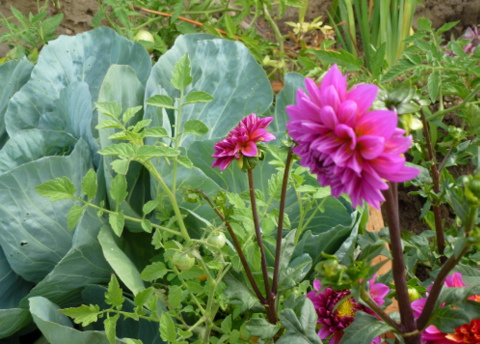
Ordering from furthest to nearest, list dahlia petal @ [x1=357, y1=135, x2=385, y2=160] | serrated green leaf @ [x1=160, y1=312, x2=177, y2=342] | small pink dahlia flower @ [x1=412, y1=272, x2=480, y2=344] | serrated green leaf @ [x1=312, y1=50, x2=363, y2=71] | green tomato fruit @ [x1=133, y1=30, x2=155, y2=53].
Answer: green tomato fruit @ [x1=133, y1=30, x2=155, y2=53] < serrated green leaf @ [x1=312, y1=50, x2=363, y2=71] < serrated green leaf @ [x1=160, y1=312, x2=177, y2=342] < small pink dahlia flower @ [x1=412, y1=272, x2=480, y2=344] < dahlia petal @ [x1=357, y1=135, x2=385, y2=160]

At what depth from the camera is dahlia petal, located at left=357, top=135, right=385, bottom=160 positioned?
1.10 ft

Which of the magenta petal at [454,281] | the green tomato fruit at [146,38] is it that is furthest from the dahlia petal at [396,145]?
the green tomato fruit at [146,38]

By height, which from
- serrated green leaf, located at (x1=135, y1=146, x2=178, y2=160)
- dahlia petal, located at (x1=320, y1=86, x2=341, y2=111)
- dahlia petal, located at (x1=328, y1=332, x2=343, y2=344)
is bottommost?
dahlia petal, located at (x1=328, y1=332, x2=343, y2=344)

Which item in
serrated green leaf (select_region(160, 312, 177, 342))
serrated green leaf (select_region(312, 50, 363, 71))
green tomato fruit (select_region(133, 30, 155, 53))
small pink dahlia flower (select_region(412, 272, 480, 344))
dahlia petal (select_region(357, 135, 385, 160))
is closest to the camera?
dahlia petal (select_region(357, 135, 385, 160))

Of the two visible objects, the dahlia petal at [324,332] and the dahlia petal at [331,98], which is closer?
the dahlia petal at [331,98]

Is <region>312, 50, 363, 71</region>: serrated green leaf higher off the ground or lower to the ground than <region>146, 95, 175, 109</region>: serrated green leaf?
lower

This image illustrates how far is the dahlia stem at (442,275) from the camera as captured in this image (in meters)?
0.38

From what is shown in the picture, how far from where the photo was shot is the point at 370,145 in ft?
1.12

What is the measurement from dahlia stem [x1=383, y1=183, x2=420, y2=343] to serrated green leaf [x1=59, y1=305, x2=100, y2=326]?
334 millimetres

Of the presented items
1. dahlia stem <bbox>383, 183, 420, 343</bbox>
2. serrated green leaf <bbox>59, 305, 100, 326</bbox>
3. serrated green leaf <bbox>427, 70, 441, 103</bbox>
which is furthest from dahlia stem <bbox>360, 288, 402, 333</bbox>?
serrated green leaf <bbox>427, 70, 441, 103</bbox>

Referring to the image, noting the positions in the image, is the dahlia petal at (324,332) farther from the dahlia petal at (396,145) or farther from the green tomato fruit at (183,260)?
the dahlia petal at (396,145)

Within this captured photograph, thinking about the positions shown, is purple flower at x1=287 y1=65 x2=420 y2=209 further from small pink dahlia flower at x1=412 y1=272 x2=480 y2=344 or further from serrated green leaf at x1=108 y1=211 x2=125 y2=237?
serrated green leaf at x1=108 y1=211 x2=125 y2=237

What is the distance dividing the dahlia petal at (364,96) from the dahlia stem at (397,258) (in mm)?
63

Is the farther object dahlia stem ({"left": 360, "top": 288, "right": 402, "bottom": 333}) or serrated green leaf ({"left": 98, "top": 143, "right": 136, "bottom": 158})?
serrated green leaf ({"left": 98, "top": 143, "right": 136, "bottom": 158})
